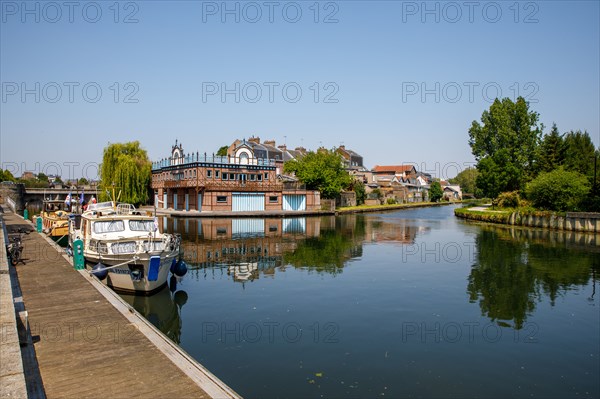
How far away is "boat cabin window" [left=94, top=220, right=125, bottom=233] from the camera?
2330 centimetres

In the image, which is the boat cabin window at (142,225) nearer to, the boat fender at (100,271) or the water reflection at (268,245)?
the boat fender at (100,271)

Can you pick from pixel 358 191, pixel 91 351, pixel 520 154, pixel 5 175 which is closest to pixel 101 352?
pixel 91 351


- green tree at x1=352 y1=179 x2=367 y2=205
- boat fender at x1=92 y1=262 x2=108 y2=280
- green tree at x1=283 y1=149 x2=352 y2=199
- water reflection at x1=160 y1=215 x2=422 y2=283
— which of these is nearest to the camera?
boat fender at x1=92 y1=262 x2=108 y2=280

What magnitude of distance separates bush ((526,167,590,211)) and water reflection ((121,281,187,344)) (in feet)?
162

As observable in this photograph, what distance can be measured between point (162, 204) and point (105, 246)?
199 feet

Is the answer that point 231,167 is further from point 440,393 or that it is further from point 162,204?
point 440,393

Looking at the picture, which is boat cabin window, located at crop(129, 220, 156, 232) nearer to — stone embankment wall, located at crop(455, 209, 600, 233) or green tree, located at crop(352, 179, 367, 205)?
stone embankment wall, located at crop(455, 209, 600, 233)

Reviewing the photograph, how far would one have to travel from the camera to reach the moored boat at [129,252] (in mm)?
20000

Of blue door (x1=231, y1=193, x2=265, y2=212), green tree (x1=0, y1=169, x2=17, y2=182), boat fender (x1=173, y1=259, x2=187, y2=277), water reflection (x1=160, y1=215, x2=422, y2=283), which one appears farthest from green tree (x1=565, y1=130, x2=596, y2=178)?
green tree (x1=0, y1=169, x2=17, y2=182)

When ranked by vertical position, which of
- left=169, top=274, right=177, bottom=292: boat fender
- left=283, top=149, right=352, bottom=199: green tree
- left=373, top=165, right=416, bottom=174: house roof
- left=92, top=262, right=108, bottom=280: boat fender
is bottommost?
left=169, top=274, right=177, bottom=292: boat fender

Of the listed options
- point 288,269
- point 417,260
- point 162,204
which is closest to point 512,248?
point 417,260

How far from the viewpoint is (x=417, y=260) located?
30406 mm

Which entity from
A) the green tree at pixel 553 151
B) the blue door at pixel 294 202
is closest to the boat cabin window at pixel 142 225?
the blue door at pixel 294 202

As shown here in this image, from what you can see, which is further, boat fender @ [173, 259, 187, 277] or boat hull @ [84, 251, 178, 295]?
boat fender @ [173, 259, 187, 277]
